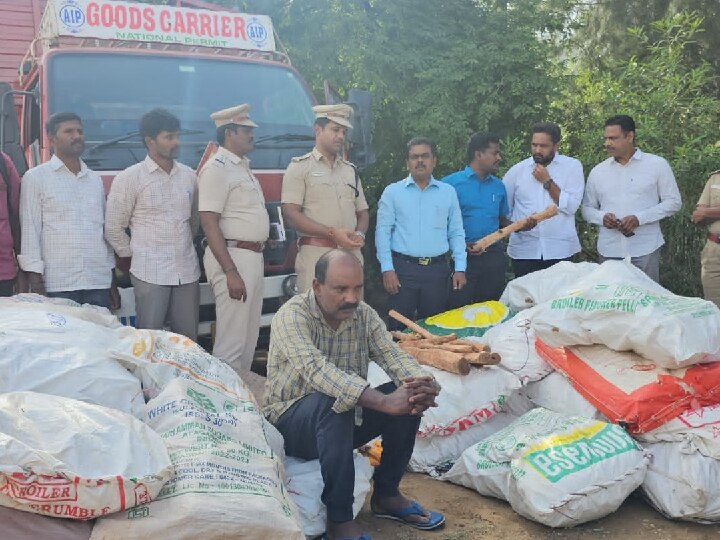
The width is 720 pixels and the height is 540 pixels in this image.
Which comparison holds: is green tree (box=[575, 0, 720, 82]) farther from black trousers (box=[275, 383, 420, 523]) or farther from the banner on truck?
black trousers (box=[275, 383, 420, 523])

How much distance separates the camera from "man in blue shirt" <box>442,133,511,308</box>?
5.89 meters

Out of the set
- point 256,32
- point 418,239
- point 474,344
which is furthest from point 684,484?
point 256,32

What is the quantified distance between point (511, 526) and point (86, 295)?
2.61 m

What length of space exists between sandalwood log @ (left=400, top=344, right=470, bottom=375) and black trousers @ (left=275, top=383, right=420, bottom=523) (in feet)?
2.58

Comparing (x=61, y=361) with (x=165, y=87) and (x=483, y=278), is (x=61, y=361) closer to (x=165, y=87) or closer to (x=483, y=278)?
(x=165, y=87)

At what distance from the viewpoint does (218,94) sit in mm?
5543

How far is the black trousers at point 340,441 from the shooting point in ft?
10.9

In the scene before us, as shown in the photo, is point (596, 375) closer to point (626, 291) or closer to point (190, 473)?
point (626, 291)

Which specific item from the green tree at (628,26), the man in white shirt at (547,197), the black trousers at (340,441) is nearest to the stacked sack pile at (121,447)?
the black trousers at (340,441)

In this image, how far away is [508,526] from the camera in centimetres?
372

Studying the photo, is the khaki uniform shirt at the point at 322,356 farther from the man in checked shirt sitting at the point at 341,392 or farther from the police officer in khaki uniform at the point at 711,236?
the police officer in khaki uniform at the point at 711,236

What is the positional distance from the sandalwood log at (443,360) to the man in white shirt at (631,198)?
5.92 feet

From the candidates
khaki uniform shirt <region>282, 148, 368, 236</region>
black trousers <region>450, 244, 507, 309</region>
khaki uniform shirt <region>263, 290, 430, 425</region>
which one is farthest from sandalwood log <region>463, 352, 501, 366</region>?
→ black trousers <region>450, 244, 507, 309</region>

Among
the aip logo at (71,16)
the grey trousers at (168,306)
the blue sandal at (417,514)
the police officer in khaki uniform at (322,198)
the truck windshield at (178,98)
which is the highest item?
the aip logo at (71,16)
